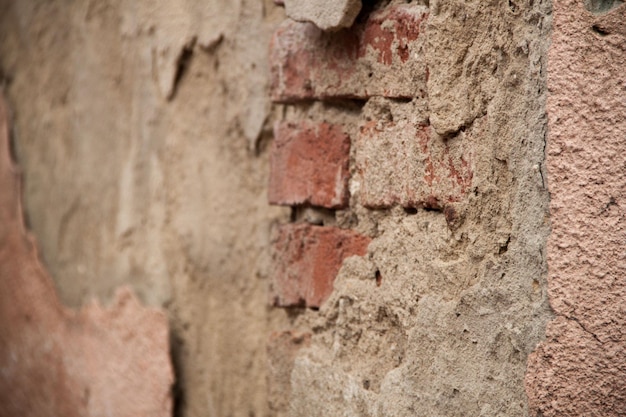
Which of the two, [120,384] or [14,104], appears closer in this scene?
[120,384]

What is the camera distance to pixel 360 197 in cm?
116

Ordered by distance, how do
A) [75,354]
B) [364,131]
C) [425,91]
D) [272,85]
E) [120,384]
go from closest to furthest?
1. [425,91]
2. [364,131]
3. [272,85]
4. [120,384]
5. [75,354]

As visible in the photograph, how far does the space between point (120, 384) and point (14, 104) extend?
96cm

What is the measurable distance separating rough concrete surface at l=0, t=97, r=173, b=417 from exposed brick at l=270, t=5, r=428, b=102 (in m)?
0.66

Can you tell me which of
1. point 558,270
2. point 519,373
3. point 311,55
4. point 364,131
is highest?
point 311,55

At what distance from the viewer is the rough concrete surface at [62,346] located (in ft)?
5.54

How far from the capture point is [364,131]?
115 cm

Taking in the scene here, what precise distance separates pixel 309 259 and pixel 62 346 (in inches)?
40.4

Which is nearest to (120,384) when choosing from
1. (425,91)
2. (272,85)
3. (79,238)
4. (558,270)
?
Result: (79,238)

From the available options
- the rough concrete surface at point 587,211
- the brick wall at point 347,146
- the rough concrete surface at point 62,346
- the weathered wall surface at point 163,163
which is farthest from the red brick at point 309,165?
the rough concrete surface at point 62,346

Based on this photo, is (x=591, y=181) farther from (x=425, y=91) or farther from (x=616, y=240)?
(x=425, y=91)

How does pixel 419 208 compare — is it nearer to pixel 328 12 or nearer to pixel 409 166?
pixel 409 166

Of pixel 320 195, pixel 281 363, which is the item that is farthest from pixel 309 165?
pixel 281 363

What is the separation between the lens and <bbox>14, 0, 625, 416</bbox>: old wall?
0.83m
